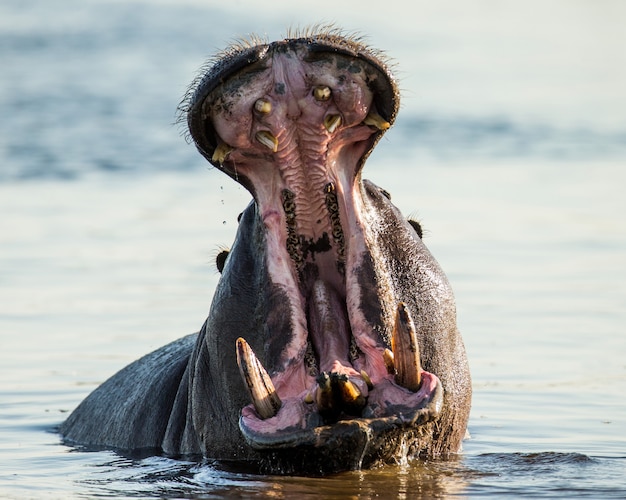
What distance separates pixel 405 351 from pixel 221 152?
113cm

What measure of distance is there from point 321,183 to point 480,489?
1.51 metres

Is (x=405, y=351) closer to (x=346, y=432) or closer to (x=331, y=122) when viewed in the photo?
(x=346, y=432)

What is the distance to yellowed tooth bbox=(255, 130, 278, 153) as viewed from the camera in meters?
5.75

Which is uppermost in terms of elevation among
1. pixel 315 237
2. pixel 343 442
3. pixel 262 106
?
pixel 262 106

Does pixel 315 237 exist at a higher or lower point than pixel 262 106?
lower

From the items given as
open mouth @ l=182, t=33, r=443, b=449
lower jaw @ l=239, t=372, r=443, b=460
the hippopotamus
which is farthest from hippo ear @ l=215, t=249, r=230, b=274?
lower jaw @ l=239, t=372, r=443, b=460

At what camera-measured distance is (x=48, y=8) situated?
115 feet

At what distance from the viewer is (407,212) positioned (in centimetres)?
Answer: 1401

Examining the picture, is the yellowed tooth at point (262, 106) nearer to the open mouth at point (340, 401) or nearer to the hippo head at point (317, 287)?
the hippo head at point (317, 287)

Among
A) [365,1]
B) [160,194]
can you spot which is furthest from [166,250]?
[365,1]

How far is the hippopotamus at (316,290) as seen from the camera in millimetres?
5594

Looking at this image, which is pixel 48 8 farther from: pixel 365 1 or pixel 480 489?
pixel 480 489

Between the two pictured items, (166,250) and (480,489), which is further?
(166,250)

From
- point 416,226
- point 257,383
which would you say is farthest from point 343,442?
point 416,226
